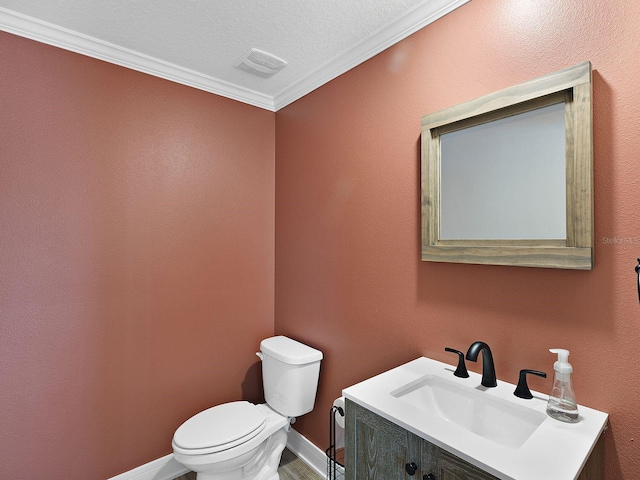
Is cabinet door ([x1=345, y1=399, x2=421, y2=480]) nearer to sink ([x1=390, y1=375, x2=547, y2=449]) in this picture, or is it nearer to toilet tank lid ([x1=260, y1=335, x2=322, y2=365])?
sink ([x1=390, y1=375, x2=547, y2=449])

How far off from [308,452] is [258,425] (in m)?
0.60

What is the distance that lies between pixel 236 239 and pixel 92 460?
4.74 feet

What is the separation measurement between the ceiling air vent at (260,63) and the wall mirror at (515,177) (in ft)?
3.24

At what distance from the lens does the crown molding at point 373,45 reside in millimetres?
1504

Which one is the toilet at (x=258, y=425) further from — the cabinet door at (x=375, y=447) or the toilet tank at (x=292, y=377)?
the cabinet door at (x=375, y=447)

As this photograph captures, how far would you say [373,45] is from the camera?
1.77 metres

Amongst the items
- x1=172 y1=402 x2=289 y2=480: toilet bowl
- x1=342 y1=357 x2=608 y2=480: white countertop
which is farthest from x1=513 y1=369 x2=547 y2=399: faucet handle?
x1=172 y1=402 x2=289 y2=480: toilet bowl

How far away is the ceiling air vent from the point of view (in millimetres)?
1912

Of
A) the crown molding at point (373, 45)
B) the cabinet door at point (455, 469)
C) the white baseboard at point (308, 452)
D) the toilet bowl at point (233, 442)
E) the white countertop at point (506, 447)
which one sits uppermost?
the crown molding at point (373, 45)

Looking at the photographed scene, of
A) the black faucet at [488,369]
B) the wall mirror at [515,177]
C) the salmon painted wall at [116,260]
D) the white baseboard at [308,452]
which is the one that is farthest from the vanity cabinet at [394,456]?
the salmon painted wall at [116,260]

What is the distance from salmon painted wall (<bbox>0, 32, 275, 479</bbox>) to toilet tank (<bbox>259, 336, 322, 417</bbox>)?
378 mm

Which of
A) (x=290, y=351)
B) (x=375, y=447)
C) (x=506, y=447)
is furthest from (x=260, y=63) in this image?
(x=506, y=447)

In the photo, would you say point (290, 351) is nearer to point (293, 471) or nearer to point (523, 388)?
point (293, 471)

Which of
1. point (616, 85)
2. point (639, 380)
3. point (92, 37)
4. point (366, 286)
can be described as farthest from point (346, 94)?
→ point (639, 380)
